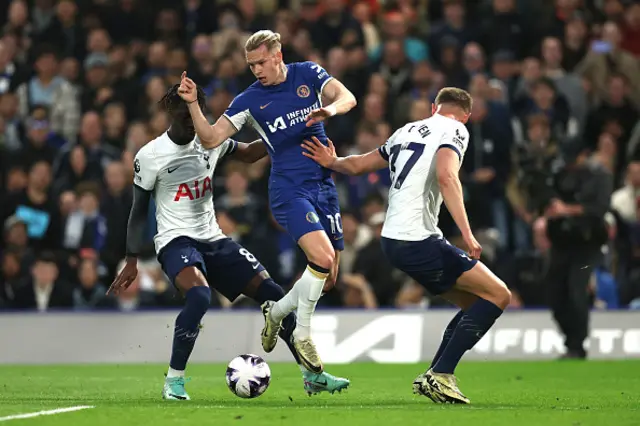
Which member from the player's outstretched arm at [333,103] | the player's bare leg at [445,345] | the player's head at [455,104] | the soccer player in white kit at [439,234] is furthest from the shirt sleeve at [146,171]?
the player's bare leg at [445,345]

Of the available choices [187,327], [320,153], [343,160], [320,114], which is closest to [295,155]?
[320,153]

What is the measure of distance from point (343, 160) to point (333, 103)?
Result: 478 mm

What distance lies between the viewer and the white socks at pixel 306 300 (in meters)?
9.91

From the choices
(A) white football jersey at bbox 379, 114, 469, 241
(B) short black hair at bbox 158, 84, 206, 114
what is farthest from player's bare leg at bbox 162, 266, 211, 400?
(A) white football jersey at bbox 379, 114, 469, 241

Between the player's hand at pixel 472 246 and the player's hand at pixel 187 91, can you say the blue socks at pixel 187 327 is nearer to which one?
the player's hand at pixel 187 91

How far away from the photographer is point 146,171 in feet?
34.0

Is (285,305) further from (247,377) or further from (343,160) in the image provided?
(343,160)

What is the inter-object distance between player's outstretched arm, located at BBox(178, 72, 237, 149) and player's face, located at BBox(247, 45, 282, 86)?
1.49 ft

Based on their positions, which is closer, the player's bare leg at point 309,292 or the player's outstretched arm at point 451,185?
the player's outstretched arm at point 451,185

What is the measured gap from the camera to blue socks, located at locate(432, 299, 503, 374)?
30.9ft

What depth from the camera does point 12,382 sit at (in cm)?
1220

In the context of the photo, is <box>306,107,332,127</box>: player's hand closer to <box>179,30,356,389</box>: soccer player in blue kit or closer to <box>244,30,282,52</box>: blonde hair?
<box>179,30,356,389</box>: soccer player in blue kit

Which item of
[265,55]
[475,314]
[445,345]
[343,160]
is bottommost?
[445,345]

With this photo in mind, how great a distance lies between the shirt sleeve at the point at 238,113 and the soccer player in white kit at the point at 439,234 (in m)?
1.14
